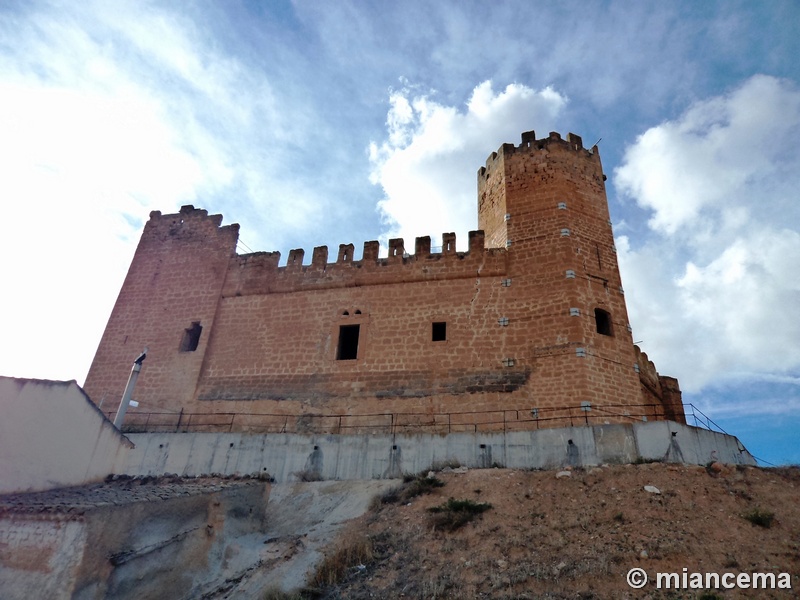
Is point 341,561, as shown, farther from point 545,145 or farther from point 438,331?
point 545,145

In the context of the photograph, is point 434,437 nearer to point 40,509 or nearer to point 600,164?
point 40,509

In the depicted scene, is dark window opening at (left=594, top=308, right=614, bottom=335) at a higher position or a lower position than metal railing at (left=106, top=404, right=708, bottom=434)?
higher

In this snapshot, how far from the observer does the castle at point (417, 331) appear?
13.3m

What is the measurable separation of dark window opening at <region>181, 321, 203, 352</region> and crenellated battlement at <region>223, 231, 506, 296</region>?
1388mm

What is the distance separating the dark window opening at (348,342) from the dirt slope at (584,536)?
5951mm

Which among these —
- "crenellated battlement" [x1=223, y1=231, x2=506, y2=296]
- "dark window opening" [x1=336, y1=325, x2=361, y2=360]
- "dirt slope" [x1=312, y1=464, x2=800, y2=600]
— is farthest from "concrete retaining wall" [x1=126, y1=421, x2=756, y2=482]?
"crenellated battlement" [x1=223, y1=231, x2=506, y2=296]

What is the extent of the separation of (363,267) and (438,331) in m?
3.30

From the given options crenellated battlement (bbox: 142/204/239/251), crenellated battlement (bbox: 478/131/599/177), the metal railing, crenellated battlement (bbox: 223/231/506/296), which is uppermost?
crenellated battlement (bbox: 478/131/599/177)

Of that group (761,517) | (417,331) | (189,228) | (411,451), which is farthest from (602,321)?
(189,228)

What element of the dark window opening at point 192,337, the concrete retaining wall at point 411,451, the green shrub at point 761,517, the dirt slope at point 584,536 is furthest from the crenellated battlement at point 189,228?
the green shrub at point 761,517

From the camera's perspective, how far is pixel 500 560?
8148 mm

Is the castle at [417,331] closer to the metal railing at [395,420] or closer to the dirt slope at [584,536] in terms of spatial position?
the metal railing at [395,420]

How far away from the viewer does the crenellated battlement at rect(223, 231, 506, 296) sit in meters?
15.5

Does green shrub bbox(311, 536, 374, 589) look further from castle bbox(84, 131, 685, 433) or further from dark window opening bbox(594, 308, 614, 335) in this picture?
dark window opening bbox(594, 308, 614, 335)
